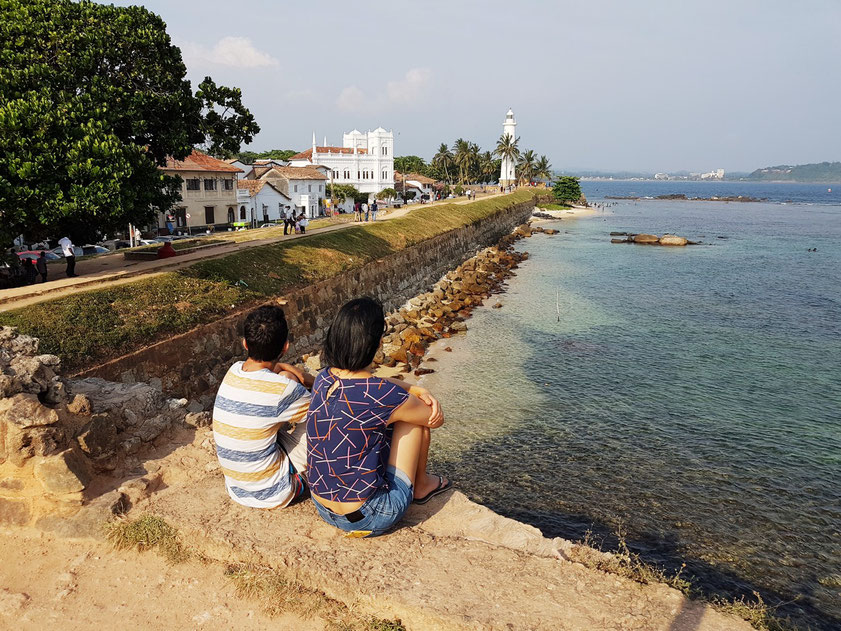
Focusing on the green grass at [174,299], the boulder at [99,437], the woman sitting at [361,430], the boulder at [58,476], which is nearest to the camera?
the woman sitting at [361,430]

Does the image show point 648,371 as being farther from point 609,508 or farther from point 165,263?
point 165,263

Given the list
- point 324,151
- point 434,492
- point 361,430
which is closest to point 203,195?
point 324,151

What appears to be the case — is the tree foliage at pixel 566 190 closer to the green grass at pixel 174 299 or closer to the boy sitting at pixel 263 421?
the green grass at pixel 174 299

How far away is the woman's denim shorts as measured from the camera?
4805 mm

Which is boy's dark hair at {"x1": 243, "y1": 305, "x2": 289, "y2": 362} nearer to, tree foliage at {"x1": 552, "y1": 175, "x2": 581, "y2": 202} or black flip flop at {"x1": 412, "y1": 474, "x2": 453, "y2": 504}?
black flip flop at {"x1": 412, "y1": 474, "x2": 453, "y2": 504}

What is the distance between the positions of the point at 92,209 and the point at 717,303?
28982mm

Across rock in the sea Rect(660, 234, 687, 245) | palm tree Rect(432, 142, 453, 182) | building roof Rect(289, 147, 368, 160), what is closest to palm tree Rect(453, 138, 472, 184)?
palm tree Rect(432, 142, 453, 182)

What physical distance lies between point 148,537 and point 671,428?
12.9 metres

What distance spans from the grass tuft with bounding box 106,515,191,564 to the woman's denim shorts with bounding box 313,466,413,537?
1.47 metres

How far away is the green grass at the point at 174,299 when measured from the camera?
1180 centimetres

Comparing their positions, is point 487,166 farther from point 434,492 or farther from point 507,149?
point 434,492

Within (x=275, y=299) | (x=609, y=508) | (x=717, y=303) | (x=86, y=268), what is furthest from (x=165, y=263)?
(x=717, y=303)

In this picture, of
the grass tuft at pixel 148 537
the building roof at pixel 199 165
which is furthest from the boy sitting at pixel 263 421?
the building roof at pixel 199 165

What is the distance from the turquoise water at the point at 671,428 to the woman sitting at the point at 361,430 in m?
6.23
